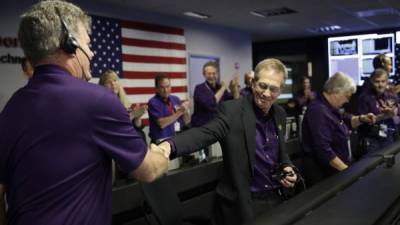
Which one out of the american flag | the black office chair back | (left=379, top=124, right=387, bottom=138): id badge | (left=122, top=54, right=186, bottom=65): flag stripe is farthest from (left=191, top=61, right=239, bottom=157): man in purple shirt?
the black office chair back

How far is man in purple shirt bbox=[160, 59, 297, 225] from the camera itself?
194cm

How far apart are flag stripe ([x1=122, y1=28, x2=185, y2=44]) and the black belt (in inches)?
211

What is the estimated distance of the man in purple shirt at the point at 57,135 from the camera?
1062 mm

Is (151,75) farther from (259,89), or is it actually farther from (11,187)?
(11,187)

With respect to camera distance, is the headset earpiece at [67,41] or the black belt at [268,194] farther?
the black belt at [268,194]

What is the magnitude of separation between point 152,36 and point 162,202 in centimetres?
576

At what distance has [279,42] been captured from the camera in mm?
12219

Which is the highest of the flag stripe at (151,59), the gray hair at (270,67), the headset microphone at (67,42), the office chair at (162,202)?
the flag stripe at (151,59)

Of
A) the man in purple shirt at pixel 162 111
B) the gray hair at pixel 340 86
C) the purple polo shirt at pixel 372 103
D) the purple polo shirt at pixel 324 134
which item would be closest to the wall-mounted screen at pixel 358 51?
the purple polo shirt at pixel 372 103

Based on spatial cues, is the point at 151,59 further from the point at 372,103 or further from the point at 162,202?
the point at 162,202

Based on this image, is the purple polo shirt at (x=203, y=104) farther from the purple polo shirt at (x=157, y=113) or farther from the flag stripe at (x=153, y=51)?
the flag stripe at (x=153, y=51)

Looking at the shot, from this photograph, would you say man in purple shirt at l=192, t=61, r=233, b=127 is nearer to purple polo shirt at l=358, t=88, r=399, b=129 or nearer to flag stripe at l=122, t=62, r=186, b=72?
purple polo shirt at l=358, t=88, r=399, b=129

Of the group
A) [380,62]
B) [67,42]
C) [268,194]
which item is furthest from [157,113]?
[67,42]

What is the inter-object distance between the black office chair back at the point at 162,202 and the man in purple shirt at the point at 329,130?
3.55 feet
